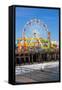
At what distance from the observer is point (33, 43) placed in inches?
95.3

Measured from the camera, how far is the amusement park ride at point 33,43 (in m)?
2.38

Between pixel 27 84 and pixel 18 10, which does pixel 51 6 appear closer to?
pixel 18 10

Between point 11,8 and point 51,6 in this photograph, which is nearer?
point 11,8

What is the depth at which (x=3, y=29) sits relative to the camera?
7.72 feet

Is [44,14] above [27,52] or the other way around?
above

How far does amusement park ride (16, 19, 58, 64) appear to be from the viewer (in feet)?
7.80

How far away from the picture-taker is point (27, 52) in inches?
94.4

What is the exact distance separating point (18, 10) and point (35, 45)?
315 millimetres

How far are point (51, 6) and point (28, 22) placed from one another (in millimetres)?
256

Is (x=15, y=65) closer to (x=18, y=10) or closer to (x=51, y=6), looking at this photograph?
(x=18, y=10)
